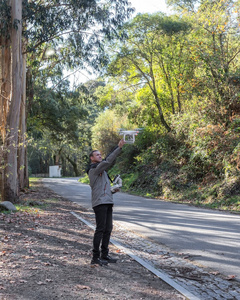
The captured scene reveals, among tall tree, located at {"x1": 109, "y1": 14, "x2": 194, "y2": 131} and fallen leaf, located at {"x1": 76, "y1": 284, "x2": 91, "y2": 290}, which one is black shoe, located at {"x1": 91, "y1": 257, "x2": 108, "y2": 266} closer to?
fallen leaf, located at {"x1": 76, "y1": 284, "x2": 91, "y2": 290}

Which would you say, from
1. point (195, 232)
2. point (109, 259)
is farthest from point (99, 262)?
point (195, 232)

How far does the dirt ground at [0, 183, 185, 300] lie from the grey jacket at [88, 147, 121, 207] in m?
1.05

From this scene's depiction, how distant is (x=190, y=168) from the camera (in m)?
20.4

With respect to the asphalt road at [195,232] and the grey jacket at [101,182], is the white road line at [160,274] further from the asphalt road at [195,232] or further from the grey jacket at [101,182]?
the grey jacket at [101,182]

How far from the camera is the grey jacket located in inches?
228

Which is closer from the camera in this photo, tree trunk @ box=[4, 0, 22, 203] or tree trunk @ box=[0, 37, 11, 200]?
tree trunk @ box=[4, 0, 22, 203]

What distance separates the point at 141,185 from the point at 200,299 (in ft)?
66.6

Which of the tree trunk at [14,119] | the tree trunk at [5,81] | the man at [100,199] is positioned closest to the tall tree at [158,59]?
the tree trunk at [5,81]

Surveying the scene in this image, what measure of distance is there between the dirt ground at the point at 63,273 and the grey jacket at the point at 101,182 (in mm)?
1051

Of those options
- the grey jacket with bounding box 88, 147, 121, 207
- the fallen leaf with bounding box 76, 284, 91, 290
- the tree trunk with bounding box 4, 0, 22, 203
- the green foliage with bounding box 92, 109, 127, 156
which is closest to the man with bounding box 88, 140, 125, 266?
the grey jacket with bounding box 88, 147, 121, 207

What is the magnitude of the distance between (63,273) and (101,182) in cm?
152

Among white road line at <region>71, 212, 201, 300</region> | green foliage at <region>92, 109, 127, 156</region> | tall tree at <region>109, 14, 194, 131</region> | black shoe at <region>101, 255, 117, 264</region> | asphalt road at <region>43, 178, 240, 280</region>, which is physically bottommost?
asphalt road at <region>43, 178, 240, 280</region>

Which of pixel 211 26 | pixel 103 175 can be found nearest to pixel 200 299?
pixel 103 175

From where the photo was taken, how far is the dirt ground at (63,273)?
4395mm
